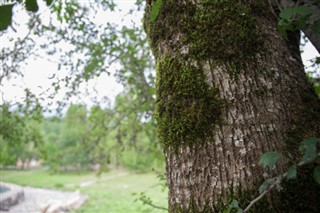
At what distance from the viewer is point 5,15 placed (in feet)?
1.88

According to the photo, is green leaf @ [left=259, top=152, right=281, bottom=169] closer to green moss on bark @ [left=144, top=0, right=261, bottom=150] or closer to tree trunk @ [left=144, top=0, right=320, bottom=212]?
tree trunk @ [left=144, top=0, right=320, bottom=212]

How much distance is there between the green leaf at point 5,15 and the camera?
0.57 m

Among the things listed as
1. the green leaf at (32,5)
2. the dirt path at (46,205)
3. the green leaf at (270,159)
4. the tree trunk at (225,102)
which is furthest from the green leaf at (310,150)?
the dirt path at (46,205)

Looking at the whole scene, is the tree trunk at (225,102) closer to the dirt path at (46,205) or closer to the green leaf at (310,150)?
the green leaf at (310,150)

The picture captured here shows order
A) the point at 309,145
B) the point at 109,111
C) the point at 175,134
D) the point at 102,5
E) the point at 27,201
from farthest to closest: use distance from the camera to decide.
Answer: the point at 27,201 < the point at 109,111 < the point at 102,5 < the point at 175,134 < the point at 309,145

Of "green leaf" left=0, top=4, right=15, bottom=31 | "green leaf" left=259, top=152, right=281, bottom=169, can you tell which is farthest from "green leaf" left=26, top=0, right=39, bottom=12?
"green leaf" left=259, top=152, right=281, bottom=169

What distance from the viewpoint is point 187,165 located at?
1.27 m

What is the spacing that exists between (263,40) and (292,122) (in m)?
0.38

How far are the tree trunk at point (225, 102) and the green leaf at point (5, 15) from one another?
2.81 feet

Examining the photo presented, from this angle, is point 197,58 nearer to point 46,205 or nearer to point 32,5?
point 32,5

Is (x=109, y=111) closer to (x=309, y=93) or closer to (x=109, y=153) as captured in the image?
(x=109, y=153)

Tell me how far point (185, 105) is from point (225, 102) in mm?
174

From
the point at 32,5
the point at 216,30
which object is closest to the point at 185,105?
the point at 216,30

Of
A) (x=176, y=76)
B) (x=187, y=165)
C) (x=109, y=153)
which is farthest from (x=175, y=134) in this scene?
(x=109, y=153)
